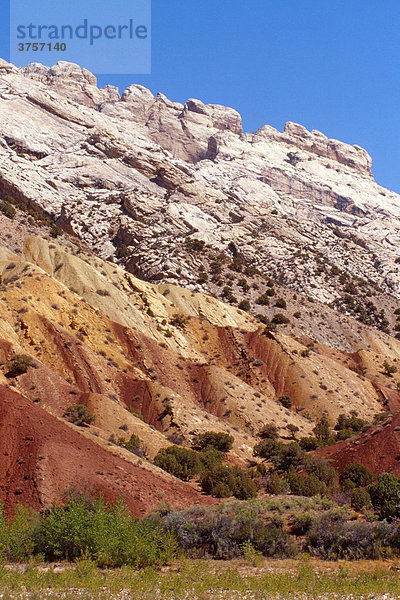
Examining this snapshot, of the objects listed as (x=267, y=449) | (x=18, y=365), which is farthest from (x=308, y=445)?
(x=18, y=365)

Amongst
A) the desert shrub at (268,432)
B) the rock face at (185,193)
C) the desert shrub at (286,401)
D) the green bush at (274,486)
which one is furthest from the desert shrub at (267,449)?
the rock face at (185,193)

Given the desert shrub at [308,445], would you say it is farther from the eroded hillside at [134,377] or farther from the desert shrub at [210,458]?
the desert shrub at [210,458]

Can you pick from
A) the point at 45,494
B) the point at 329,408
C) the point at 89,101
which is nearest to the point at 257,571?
the point at 45,494

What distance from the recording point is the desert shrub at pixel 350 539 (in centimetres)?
1478

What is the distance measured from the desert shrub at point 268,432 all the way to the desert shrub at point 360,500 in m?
15.6

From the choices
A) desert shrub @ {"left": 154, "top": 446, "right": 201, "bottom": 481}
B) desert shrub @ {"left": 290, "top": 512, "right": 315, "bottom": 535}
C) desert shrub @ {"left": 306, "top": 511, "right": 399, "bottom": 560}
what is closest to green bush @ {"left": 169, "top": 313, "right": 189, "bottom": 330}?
desert shrub @ {"left": 154, "top": 446, "right": 201, "bottom": 481}

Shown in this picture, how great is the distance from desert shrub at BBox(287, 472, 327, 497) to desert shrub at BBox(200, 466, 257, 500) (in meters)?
1.63

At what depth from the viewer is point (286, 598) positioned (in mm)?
10984

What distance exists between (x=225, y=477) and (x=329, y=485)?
4457 millimetres

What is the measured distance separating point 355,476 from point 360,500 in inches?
164

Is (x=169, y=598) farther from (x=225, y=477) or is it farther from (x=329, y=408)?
(x=329, y=408)

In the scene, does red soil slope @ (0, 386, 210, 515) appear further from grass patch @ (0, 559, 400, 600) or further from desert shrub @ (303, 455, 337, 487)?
desert shrub @ (303, 455, 337, 487)

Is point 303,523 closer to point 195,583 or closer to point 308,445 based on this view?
point 195,583

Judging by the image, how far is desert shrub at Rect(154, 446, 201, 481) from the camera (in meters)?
24.1
